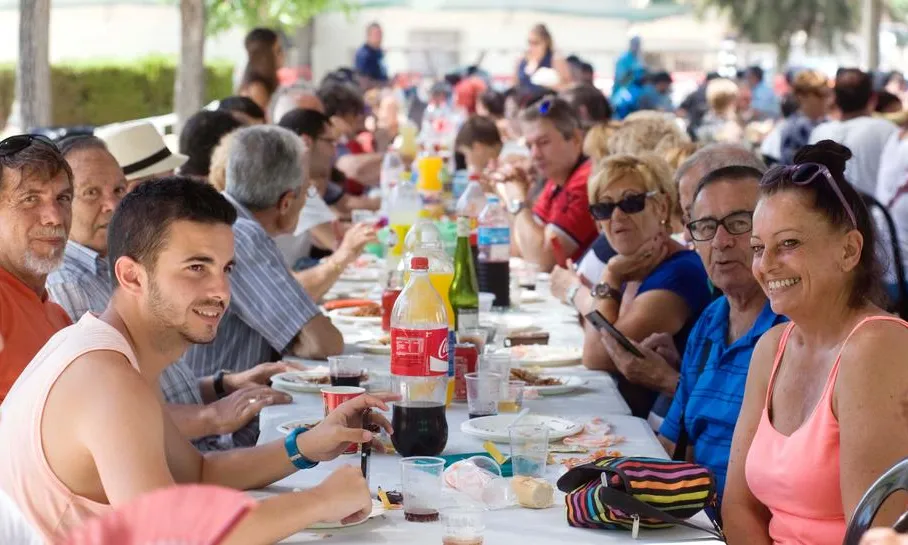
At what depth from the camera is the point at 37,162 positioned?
330 cm

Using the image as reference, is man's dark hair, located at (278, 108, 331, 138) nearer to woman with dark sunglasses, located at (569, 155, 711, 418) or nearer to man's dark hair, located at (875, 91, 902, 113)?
woman with dark sunglasses, located at (569, 155, 711, 418)

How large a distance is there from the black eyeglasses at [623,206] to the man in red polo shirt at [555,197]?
1815 millimetres

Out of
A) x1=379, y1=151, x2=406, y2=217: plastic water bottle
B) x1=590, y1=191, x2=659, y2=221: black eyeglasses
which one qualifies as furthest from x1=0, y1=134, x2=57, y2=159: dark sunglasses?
x1=379, y1=151, x2=406, y2=217: plastic water bottle

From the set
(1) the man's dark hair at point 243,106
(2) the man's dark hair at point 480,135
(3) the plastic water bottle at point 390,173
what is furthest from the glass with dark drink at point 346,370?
(2) the man's dark hair at point 480,135

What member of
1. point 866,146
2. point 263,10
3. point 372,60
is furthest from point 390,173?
point 372,60

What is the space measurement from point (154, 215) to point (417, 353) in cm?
87

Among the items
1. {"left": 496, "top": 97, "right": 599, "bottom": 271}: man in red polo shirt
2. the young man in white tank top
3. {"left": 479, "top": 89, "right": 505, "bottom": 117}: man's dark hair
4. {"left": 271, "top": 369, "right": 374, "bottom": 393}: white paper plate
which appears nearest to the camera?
the young man in white tank top

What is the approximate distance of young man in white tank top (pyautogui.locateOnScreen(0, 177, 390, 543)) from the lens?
2.08 meters

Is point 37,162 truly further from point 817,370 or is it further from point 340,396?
point 817,370

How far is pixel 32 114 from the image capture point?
34.2 feet

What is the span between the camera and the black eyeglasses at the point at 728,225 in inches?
138

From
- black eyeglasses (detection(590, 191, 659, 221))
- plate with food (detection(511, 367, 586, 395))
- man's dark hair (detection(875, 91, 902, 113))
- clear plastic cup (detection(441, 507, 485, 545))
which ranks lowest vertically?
plate with food (detection(511, 367, 586, 395))

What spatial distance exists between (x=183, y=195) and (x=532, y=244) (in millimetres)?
4395

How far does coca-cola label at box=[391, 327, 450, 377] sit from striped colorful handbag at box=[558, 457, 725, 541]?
74 cm
